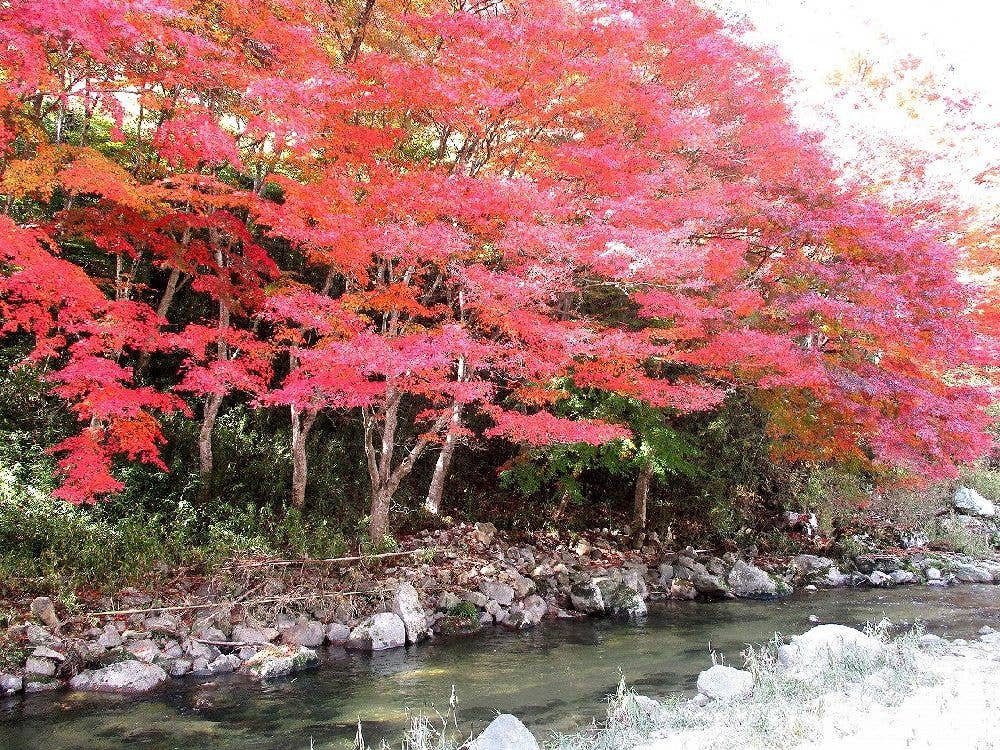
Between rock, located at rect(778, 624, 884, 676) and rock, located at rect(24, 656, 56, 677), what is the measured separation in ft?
20.5

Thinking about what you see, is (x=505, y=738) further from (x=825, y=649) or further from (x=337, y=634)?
(x=337, y=634)

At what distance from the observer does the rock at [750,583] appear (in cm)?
1077

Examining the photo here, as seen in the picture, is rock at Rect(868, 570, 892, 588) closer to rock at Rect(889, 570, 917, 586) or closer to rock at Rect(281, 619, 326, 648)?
rock at Rect(889, 570, 917, 586)

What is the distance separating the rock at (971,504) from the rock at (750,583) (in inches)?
327

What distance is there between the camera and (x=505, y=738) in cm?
441

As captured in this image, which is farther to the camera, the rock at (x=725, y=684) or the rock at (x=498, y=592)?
the rock at (x=498, y=592)

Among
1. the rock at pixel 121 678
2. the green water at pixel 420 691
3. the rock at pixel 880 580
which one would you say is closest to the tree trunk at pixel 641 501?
the green water at pixel 420 691

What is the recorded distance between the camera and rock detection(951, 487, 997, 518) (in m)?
16.6

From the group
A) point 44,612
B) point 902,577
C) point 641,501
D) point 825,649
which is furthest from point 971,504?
point 44,612

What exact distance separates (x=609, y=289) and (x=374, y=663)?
661 centimetres

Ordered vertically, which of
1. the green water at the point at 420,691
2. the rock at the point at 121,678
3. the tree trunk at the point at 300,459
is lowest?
the green water at the point at 420,691

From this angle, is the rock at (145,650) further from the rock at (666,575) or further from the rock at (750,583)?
the rock at (750,583)

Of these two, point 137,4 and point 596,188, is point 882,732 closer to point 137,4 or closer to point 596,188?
point 596,188

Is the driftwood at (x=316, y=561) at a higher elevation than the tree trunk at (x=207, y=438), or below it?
below
